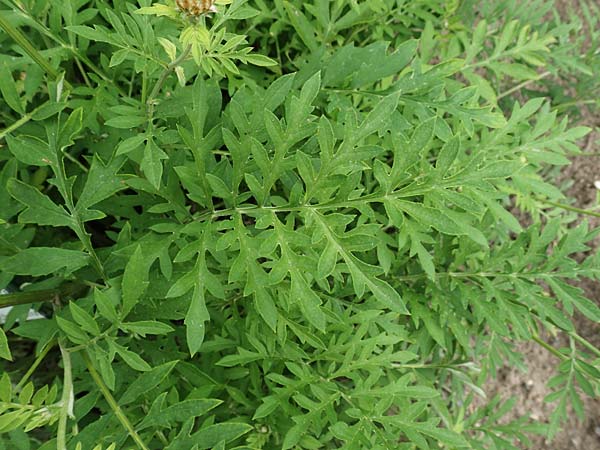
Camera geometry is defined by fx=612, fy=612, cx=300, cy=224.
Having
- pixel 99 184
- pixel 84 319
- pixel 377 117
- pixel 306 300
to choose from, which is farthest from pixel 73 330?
pixel 377 117

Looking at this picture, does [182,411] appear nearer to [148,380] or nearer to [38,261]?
[148,380]

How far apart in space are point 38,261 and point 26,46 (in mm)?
384

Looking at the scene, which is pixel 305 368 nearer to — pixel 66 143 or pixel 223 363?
pixel 223 363

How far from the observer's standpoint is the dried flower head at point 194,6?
0.76m

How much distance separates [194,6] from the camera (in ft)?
2.50

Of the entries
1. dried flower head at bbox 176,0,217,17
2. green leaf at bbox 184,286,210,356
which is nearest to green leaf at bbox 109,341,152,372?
green leaf at bbox 184,286,210,356

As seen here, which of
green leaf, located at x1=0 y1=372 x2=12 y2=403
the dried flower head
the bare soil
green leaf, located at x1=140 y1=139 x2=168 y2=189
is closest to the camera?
the dried flower head

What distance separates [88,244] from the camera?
1143 millimetres

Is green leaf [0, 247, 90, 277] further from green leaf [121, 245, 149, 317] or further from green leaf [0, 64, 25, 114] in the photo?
green leaf [0, 64, 25, 114]

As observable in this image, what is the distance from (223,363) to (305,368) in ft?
0.59

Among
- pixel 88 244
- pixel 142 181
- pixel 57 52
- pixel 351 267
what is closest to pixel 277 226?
pixel 351 267

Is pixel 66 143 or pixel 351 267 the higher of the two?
pixel 66 143

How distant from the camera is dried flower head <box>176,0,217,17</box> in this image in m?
0.76

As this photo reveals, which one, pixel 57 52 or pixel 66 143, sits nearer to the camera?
pixel 66 143
